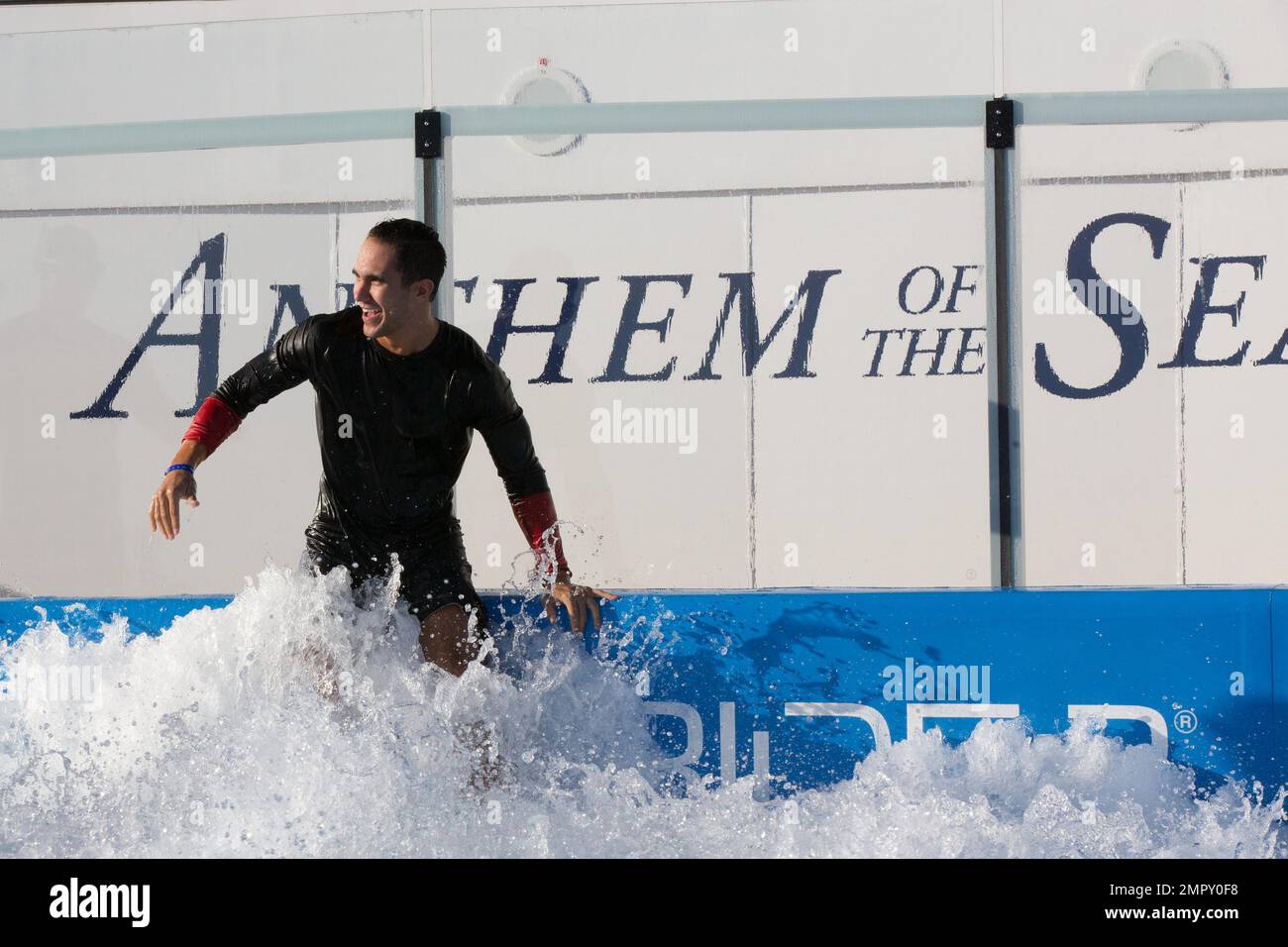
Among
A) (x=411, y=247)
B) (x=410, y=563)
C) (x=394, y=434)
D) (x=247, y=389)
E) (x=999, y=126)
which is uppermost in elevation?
(x=999, y=126)

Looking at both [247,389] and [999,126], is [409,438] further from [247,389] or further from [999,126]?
[999,126]

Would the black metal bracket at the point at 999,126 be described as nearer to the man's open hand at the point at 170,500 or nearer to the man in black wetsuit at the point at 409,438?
the man in black wetsuit at the point at 409,438

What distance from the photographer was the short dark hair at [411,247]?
3086 millimetres

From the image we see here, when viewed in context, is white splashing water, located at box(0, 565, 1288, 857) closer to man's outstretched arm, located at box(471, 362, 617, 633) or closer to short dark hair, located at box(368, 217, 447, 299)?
man's outstretched arm, located at box(471, 362, 617, 633)

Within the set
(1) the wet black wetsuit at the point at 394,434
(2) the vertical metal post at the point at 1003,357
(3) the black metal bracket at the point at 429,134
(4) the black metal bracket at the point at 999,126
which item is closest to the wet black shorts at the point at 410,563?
(1) the wet black wetsuit at the point at 394,434

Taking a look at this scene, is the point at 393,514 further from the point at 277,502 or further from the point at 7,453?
the point at 7,453

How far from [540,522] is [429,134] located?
135cm

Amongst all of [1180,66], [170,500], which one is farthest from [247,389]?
[1180,66]

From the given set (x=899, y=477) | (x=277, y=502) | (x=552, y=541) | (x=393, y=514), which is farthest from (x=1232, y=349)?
(x=277, y=502)

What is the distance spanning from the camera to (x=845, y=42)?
5238mm

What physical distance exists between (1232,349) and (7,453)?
5084 millimetres

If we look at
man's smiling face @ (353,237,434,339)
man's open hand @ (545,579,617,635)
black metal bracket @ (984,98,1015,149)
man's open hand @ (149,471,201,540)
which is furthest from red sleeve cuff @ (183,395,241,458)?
black metal bracket @ (984,98,1015,149)

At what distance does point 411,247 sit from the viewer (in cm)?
310

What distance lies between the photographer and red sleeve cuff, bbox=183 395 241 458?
10.4ft
